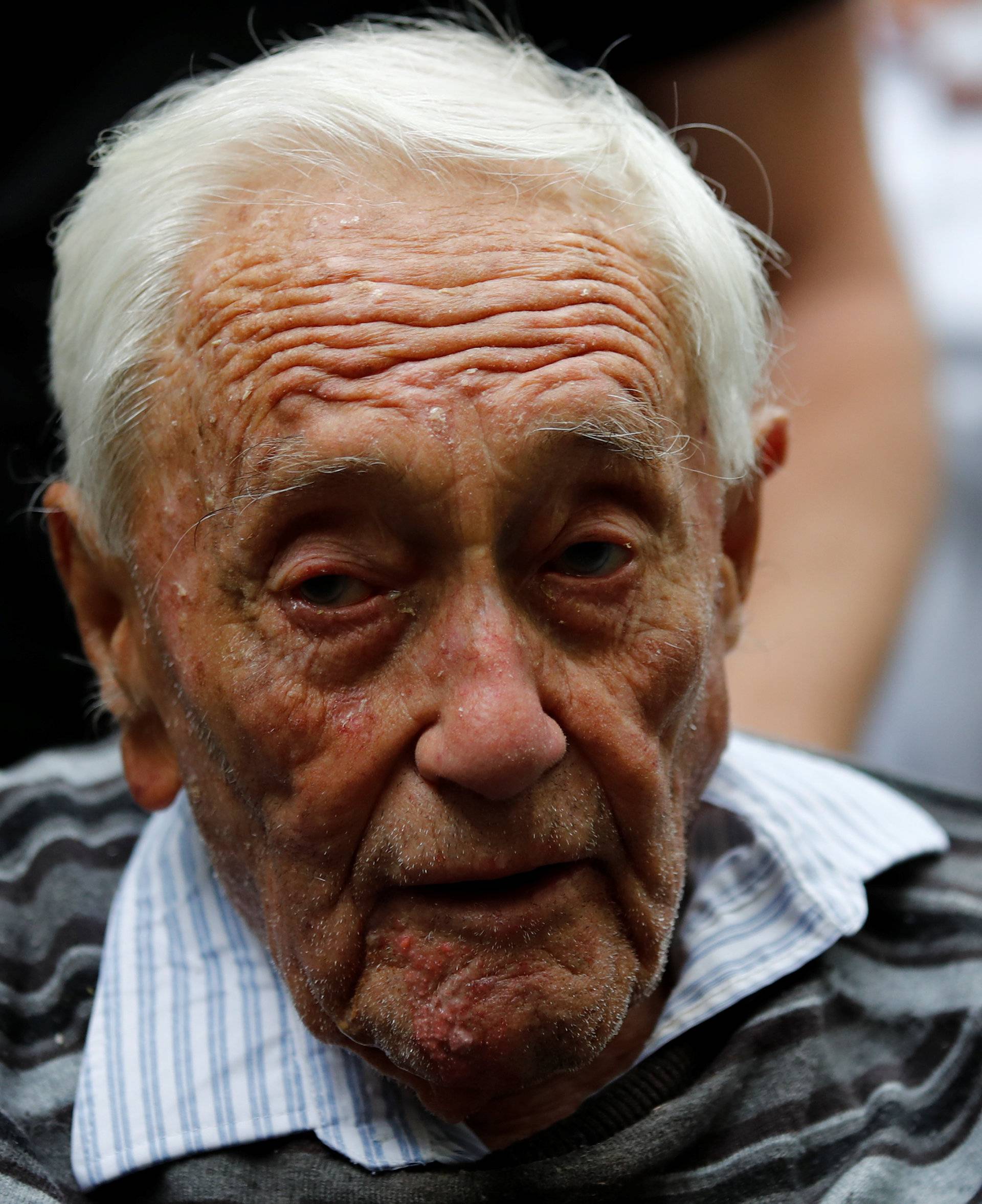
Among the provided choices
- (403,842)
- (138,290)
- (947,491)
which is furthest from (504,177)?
(947,491)

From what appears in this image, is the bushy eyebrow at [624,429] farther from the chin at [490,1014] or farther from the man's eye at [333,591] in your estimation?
the chin at [490,1014]

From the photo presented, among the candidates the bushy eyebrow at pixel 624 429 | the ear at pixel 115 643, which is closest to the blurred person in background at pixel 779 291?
the ear at pixel 115 643

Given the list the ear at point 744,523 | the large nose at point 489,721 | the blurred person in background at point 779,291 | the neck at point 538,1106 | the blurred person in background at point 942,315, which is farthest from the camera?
the blurred person in background at point 942,315

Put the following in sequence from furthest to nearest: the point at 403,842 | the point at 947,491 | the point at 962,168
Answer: the point at 962,168 → the point at 947,491 → the point at 403,842

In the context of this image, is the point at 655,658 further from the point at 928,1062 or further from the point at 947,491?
the point at 947,491

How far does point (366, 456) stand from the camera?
1.09 m

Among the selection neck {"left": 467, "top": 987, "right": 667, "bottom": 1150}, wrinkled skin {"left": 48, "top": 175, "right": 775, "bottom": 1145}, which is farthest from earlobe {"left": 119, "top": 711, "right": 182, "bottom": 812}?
neck {"left": 467, "top": 987, "right": 667, "bottom": 1150}

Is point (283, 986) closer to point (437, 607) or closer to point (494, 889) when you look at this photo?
point (494, 889)

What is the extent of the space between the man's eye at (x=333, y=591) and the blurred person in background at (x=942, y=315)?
3.38ft

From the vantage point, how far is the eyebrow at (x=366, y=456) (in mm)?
1095

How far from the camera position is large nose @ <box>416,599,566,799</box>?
1.06m

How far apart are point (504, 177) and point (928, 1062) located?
40.5 inches

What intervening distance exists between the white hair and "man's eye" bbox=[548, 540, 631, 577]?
198 millimetres

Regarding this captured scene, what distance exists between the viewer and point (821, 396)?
2.46 metres
